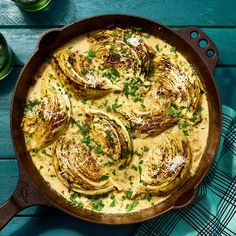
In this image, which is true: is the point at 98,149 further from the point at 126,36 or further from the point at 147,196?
the point at 126,36

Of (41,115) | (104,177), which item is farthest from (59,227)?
(41,115)

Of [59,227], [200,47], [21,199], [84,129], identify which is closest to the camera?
[21,199]

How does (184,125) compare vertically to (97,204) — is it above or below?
above

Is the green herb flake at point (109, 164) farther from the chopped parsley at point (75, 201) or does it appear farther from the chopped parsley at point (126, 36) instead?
the chopped parsley at point (126, 36)

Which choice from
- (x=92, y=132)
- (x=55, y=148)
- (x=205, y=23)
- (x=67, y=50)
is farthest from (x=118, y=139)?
(x=205, y=23)

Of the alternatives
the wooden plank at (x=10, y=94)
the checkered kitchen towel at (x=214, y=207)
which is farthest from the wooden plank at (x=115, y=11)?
the checkered kitchen towel at (x=214, y=207)

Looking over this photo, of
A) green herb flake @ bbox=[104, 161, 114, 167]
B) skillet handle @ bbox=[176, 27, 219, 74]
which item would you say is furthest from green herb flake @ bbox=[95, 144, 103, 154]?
skillet handle @ bbox=[176, 27, 219, 74]

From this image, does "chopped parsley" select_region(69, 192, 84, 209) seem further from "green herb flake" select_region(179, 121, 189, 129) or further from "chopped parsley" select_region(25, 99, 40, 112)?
"green herb flake" select_region(179, 121, 189, 129)

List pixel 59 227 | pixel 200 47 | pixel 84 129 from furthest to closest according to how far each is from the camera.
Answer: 1. pixel 59 227
2. pixel 84 129
3. pixel 200 47
